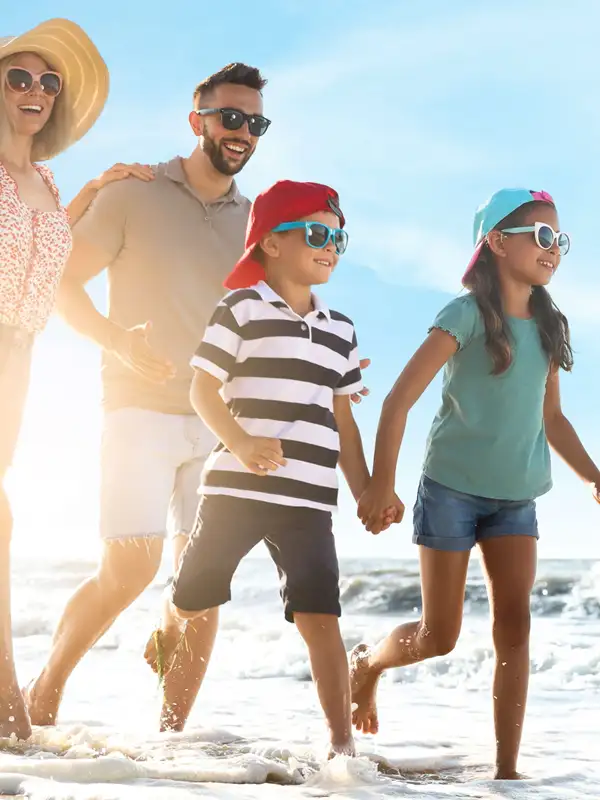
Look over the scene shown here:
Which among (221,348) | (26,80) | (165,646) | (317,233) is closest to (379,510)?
(221,348)

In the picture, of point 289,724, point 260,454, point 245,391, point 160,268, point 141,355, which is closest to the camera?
point 260,454

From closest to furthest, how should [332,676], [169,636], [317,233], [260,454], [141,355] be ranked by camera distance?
[260,454] < [332,676] < [317,233] < [141,355] < [169,636]

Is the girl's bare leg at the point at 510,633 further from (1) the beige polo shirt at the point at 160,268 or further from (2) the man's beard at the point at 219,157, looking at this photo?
(2) the man's beard at the point at 219,157

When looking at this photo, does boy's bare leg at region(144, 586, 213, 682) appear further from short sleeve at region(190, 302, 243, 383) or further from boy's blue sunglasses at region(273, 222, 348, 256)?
boy's blue sunglasses at region(273, 222, 348, 256)

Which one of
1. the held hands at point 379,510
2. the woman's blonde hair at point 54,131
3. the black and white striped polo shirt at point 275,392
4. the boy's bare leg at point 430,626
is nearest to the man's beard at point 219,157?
the woman's blonde hair at point 54,131

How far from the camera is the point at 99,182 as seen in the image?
473 centimetres

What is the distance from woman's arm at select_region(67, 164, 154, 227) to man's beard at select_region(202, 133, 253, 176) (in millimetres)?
279

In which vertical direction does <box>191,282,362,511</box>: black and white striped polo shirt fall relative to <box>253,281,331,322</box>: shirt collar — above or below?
below

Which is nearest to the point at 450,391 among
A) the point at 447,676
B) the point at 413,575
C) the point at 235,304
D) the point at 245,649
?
the point at 235,304

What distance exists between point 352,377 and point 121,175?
1613 mm

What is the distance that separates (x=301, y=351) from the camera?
12.0 feet

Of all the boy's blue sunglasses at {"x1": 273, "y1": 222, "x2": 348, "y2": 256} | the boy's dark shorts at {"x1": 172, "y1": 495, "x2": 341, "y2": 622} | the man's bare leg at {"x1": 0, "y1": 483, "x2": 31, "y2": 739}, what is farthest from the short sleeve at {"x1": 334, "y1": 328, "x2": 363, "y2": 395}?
the man's bare leg at {"x1": 0, "y1": 483, "x2": 31, "y2": 739}

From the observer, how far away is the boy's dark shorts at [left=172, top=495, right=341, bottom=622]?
3.56 m

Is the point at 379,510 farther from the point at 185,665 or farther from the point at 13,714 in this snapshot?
the point at 13,714
